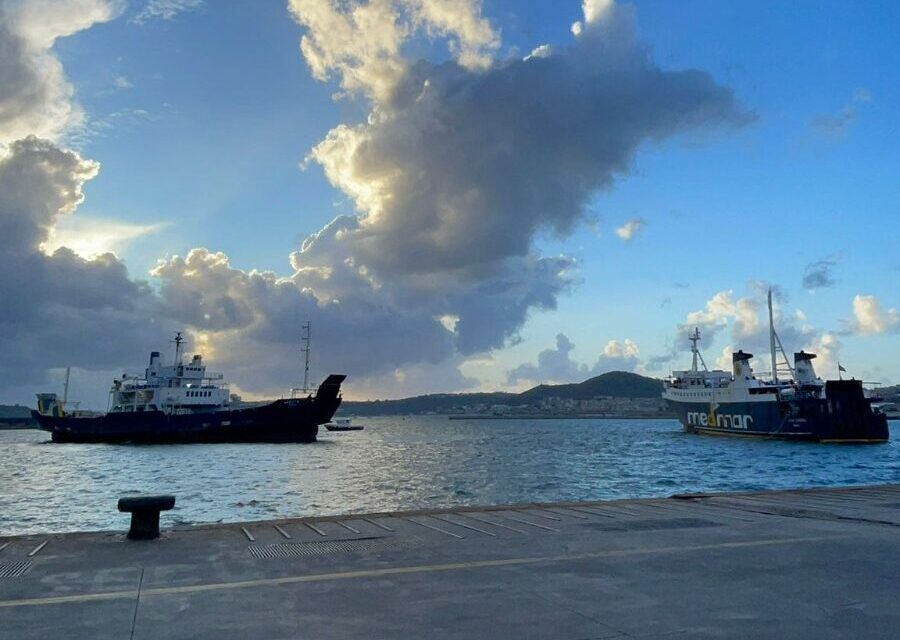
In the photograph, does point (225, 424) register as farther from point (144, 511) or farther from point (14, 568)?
point (14, 568)

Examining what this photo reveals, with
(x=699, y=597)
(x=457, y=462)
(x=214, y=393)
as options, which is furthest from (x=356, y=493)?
(x=214, y=393)

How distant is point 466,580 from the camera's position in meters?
5.89

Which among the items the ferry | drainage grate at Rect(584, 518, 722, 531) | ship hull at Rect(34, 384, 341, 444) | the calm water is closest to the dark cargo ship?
ship hull at Rect(34, 384, 341, 444)

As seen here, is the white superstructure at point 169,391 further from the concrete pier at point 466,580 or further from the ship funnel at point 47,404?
the concrete pier at point 466,580

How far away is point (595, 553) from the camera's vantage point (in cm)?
715

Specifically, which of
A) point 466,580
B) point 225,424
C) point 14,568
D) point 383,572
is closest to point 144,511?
point 14,568

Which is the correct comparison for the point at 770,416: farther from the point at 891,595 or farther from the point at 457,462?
the point at 891,595

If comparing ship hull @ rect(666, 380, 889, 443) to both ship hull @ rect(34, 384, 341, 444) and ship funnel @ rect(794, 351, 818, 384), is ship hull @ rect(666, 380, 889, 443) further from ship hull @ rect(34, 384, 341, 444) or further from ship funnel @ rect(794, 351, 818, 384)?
ship hull @ rect(34, 384, 341, 444)

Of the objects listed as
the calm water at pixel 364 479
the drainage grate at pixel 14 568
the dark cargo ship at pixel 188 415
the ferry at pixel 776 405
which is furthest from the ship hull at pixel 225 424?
the drainage grate at pixel 14 568

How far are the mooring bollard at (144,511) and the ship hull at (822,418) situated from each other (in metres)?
74.3

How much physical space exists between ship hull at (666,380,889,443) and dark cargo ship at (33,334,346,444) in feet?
159

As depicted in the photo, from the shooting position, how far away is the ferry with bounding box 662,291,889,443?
224 ft

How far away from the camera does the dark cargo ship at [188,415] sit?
7412 cm

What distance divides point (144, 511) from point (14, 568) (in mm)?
1742
